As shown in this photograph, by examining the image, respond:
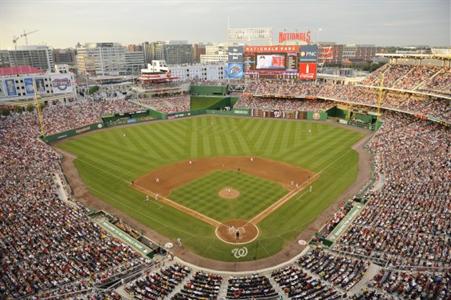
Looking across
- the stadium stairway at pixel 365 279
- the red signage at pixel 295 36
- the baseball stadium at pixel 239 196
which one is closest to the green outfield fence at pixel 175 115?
the baseball stadium at pixel 239 196

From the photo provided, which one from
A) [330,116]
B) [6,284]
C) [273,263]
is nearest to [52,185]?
[6,284]

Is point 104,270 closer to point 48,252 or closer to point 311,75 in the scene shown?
point 48,252

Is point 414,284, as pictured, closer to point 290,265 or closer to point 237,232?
point 290,265

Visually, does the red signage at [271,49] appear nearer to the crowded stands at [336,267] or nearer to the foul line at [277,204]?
the foul line at [277,204]

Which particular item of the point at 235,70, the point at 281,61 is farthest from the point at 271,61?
the point at 235,70

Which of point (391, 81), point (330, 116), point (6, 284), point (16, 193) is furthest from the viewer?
point (330, 116)
